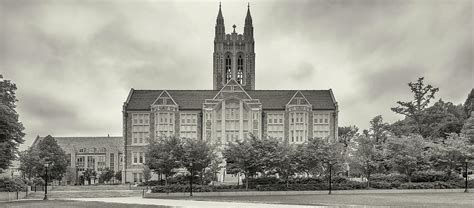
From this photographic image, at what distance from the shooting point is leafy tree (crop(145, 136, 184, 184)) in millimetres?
59406

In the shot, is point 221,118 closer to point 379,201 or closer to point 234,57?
point 234,57

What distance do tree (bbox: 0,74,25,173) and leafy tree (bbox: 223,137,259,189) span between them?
814 inches

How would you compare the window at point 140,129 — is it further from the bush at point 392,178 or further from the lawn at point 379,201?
the lawn at point 379,201

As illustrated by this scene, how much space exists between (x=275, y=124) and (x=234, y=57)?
954 inches

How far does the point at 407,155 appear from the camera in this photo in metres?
60.7

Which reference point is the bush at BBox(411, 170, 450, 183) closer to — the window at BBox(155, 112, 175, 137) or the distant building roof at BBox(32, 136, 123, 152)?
the window at BBox(155, 112, 175, 137)

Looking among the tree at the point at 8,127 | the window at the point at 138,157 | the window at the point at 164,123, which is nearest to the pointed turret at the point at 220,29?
the window at the point at 164,123

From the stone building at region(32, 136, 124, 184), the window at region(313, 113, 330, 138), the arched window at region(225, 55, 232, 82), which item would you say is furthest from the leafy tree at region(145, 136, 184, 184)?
the stone building at region(32, 136, 124, 184)

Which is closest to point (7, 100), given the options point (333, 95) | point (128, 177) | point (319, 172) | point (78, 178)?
point (319, 172)

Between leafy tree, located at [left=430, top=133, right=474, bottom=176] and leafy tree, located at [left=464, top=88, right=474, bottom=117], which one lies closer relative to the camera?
leafy tree, located at [left=430, top=133, right=474, bottom=176]

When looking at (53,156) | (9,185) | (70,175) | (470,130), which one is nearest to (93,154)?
(70,175)

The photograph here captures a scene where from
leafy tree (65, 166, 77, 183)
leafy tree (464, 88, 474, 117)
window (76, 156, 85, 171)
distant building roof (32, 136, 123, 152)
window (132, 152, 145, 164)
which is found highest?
leafy tree (464, 88, 474, 117)

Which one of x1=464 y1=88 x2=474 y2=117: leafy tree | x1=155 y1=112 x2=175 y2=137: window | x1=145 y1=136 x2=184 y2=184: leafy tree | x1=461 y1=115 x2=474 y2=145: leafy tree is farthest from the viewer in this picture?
x1=464 y1=88 x2=474 y2=117: leafy tree

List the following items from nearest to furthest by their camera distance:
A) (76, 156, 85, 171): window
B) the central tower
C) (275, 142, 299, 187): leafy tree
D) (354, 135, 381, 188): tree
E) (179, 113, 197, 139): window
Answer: (275, 142, 299, 187): leafy tree
(354, 135, 381, 188): tree
(179, 113, 197, 139): window
the central tower
(76, 156, 85, 171): window
